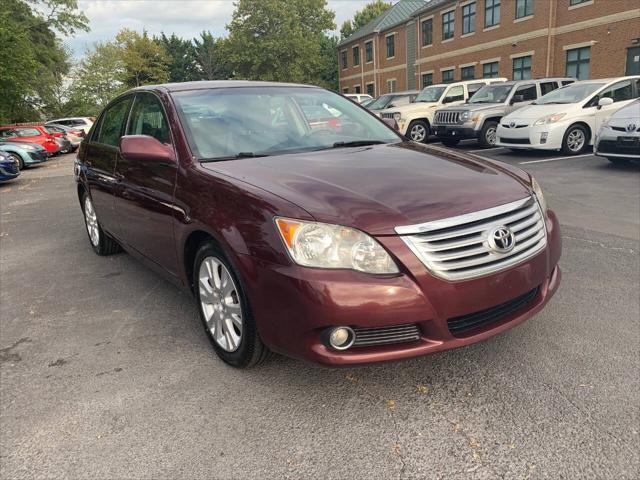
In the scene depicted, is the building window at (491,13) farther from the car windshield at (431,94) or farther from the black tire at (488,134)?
the black tire at (488,134)

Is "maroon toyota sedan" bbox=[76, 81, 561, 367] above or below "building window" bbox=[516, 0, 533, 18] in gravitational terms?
below

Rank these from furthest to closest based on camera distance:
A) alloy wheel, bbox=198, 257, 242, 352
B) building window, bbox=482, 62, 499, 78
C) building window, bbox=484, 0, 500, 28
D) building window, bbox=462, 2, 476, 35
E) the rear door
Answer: building window, bbox=462, 2, 476, 35 < building window, bbox=482, 62, 499, 78 < building window, bbox=484, 0, 500, 28 < the rear door < alloy wheel, bbox=198, 257, 242, 352

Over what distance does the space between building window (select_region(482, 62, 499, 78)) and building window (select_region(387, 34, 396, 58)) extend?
426 inches

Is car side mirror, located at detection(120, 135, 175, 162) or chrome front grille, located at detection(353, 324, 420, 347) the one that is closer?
chrome front grille, located at detection(353, 324, 420, 347)

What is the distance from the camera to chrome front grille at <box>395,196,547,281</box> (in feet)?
7.47

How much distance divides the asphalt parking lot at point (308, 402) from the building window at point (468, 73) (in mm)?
26527

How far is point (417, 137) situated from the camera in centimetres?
1598

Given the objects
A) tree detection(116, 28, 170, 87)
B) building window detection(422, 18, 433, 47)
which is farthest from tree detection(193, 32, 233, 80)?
building window detection(422, 18, 433, 47)

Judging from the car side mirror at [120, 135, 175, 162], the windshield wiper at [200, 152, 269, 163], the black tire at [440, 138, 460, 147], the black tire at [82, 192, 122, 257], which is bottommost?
the black tire at [440, 138, 460, 147]

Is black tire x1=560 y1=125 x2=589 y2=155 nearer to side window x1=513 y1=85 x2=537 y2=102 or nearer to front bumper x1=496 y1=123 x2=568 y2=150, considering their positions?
front bumper x1=496 y1=123 x2=568 y2=150

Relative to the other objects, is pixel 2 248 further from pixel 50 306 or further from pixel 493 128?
pixel 493 128

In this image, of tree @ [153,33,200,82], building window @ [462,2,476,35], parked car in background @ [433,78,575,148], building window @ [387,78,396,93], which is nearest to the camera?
parked car in background @ [433,78,575,148]

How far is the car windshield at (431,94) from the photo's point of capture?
16219 mm

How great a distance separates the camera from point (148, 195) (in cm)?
348
